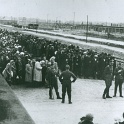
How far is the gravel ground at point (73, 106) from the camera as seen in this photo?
30.3 ft

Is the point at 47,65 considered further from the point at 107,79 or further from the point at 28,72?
the point at 107,79

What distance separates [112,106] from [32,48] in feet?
49.5

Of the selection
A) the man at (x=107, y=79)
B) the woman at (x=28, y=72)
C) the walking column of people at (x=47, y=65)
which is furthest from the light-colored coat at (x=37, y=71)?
the man at (x=107, y=79)

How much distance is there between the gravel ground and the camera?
9250mm

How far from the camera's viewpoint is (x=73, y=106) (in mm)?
10812

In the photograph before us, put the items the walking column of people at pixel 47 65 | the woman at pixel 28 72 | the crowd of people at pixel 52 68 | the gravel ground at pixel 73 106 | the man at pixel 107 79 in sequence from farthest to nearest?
the woman at pixel 28 72 < the walking column of people at pixel 47 65 < the man at pixel 107 79 < the crowd of people at pixel 52 68 < the gravel ground at pixel 73 106

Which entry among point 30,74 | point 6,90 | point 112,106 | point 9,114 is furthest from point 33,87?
point 9,114

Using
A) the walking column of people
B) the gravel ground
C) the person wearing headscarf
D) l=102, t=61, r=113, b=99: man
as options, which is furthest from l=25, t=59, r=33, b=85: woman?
l=102, t=61, r=113, b=99: man

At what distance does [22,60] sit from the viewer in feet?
48.0

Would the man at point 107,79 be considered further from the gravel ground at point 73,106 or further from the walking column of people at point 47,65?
the gravel ground at point 73,106

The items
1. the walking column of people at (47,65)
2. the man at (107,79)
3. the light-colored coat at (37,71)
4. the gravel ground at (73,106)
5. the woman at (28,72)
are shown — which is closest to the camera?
the gravel ground at (73,106)

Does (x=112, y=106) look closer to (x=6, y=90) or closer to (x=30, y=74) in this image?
(x=30, y=74)

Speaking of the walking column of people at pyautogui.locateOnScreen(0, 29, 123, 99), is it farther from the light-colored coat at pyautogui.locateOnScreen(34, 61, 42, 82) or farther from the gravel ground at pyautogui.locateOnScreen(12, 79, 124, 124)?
the gravel ground at pyautogui.locateOnScreen(12, 79, 124, 124)

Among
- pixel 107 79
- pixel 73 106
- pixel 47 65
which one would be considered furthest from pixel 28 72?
pixel 73 106
